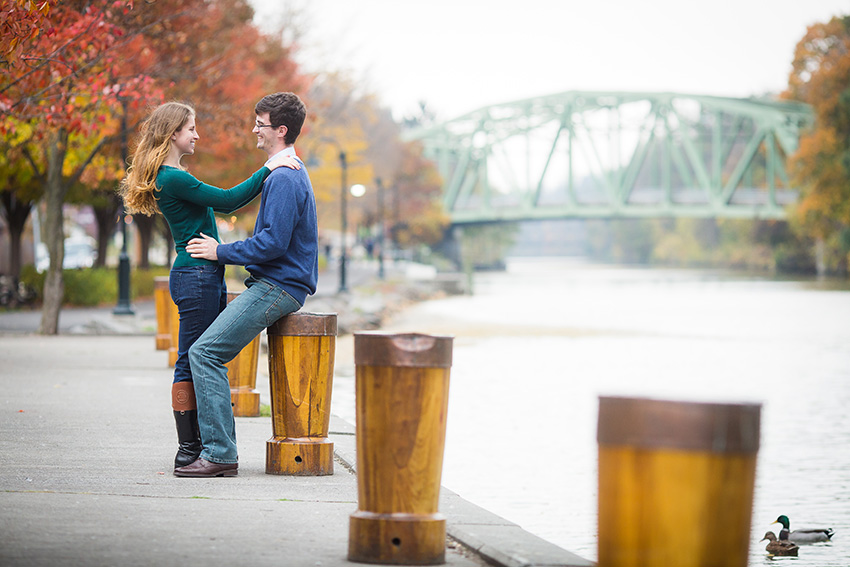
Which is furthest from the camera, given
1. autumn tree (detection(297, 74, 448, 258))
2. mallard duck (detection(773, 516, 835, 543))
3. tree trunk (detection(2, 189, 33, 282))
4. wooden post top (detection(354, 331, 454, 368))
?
autumn tree (detection(297, 74, 448, 258))

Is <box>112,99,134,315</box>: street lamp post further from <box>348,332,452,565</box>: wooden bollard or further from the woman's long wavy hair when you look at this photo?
<box>348,332,452,565</box>: wooden bollard

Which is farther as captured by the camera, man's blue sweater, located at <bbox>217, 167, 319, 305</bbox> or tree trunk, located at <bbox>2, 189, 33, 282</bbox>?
tree trunk, located at <bbox>2, 189, 33, 282</bbox>

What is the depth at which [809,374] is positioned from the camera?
19625mm

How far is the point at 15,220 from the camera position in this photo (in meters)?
30.5

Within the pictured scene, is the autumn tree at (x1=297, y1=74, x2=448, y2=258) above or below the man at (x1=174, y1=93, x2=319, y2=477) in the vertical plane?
above

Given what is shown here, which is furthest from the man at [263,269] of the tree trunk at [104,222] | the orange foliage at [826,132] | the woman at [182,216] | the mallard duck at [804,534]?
the orange foliage at [826,132]

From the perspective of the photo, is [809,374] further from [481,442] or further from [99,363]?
[99,363]

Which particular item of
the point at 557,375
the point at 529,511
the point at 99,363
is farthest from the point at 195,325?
the point at 557,375

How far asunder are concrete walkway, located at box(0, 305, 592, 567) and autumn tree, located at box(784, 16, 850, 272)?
48.5 meters

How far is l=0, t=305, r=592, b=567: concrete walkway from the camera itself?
4.64 metres

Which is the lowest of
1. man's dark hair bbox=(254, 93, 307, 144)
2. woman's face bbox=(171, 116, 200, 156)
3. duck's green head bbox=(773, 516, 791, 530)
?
duck's green head bbox=(773, 516, 791, 530)

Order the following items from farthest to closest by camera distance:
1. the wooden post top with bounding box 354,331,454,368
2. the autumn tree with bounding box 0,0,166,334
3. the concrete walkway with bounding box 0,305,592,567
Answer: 1. the autumn tree with bounding box 0,0,166,334
2. the concrete walkway with bounding box 0,305,592,567
3. the wooden post top with bounding box 354,331,454,368

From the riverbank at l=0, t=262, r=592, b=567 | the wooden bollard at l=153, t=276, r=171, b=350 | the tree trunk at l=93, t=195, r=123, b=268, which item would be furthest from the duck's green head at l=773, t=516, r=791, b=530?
the tree trunk at l=93, t=195, r=123, b=268

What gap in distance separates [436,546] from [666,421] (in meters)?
1.50
